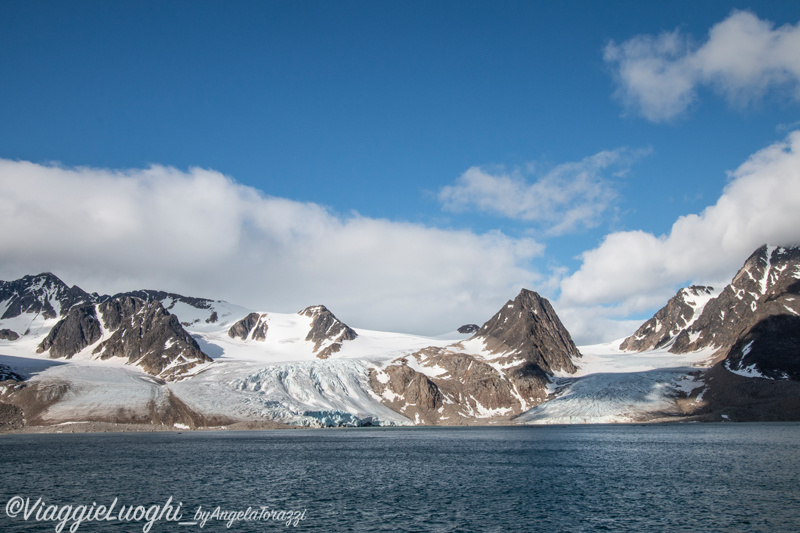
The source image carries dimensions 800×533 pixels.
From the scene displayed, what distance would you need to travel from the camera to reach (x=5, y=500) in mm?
50312

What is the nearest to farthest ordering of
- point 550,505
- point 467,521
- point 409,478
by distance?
1. point 467,521
2. point 550,505
3. point 409,478

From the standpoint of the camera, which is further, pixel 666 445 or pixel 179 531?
pixel 666 445

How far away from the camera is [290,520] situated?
4359cm

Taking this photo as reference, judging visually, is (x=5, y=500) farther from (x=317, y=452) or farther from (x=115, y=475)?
(x=317, y=452)

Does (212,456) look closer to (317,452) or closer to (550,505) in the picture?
(317,452)

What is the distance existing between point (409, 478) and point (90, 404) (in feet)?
571

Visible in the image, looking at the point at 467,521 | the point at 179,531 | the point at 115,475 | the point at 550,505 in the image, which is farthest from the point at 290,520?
the point at 115,475

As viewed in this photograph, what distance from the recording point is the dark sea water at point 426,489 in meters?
42.5

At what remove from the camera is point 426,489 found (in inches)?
2308

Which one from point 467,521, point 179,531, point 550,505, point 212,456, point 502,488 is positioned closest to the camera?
point 179,531

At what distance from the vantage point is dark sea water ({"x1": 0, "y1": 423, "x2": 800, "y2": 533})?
42.5 m

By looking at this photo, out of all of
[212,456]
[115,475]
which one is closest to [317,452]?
[212,456]

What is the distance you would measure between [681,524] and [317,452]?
7650 cm

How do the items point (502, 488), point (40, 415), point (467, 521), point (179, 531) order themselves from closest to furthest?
point (179, 531)
point (467, 521)
point (502, 488)
point (40, 415)
